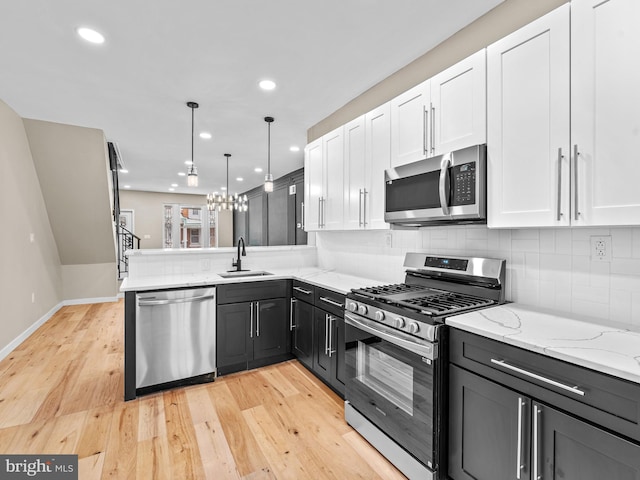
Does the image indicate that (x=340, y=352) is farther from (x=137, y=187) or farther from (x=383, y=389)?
(x=137, y=187)

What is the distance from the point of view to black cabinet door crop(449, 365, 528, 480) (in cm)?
131

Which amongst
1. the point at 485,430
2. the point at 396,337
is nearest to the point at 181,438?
the point at 396,337

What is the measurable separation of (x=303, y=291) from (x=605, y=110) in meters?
2.44

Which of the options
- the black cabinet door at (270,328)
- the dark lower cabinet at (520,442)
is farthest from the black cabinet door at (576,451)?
the black cabinet door at (270,328)

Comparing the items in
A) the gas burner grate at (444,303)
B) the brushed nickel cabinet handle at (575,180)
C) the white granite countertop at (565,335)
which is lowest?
the white granite countertop at (565,335)

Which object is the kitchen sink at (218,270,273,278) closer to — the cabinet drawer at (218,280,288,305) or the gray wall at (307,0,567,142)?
the cabinet drawer at (218,280,288,305)

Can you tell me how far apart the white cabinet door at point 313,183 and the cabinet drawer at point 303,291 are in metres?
0.70

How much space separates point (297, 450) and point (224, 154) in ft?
16.3

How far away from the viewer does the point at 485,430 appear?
1451mm

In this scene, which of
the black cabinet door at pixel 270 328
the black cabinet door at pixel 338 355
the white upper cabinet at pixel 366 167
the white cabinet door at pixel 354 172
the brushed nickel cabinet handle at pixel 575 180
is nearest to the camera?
the brushed nickel cabinet handle at pixel 575 180

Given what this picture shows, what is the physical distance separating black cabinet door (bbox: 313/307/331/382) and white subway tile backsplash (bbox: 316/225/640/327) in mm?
995

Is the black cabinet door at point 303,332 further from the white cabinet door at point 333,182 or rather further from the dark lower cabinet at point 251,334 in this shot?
the white cabinet door at point 333,182

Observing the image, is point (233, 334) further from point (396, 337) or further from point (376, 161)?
point (376, 161)

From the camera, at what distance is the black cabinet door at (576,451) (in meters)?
1.04
